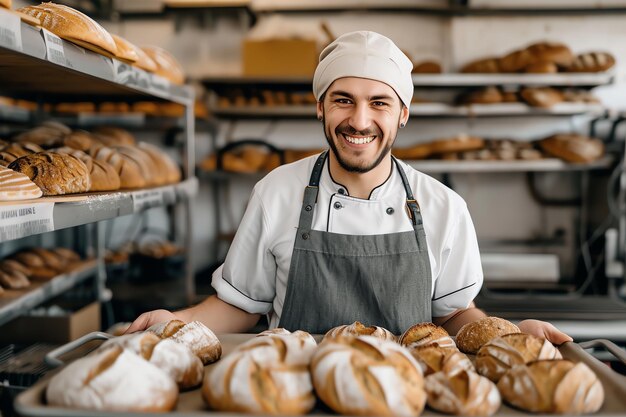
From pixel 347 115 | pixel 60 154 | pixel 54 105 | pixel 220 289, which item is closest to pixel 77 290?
pixel 54 105

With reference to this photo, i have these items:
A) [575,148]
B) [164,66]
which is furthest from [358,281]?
[575,148]

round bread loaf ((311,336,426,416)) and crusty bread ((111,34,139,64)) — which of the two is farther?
crusty bread ((111,34,139,64))

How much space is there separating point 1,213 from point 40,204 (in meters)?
0.17

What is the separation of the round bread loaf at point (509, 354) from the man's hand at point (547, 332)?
0.17m

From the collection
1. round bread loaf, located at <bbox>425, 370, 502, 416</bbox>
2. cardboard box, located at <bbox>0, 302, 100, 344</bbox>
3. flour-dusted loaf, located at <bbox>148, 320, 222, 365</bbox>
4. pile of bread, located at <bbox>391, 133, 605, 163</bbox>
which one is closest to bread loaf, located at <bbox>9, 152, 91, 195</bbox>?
flour-dusted loaf, located at <bbox>148, 320, 222, 365</bbox>

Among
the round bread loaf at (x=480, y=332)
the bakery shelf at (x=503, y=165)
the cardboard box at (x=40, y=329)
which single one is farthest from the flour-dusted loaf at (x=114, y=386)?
the bakery shelf at (x=503, y=165)

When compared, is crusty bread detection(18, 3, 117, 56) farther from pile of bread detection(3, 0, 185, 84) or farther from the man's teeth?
the man's teeth

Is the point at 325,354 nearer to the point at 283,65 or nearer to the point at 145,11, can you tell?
the point at 283,65

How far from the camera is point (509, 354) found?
1.01 m

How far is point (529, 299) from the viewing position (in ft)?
A: 10.8

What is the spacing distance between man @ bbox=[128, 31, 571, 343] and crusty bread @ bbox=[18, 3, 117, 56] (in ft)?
2.16

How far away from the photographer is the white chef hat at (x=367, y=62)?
1494 mm

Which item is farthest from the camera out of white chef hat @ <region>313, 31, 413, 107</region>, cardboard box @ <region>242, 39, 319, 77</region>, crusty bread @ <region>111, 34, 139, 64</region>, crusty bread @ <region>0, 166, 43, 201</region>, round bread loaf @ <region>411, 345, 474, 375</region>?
cardboard box @ <region>242, 39, 319, 77</region>

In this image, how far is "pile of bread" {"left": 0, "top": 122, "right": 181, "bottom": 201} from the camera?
1.56 m
